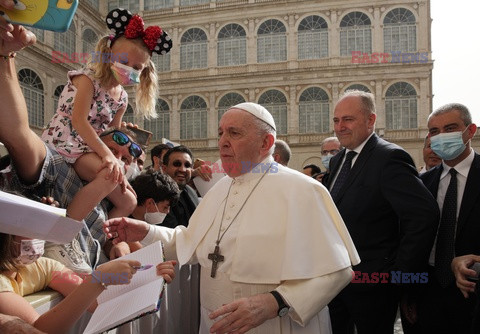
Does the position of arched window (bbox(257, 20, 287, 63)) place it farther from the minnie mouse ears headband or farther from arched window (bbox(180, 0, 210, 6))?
the minnie mouse ears headband

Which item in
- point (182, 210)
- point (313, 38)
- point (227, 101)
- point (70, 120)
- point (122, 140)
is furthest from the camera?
point (227, 101)

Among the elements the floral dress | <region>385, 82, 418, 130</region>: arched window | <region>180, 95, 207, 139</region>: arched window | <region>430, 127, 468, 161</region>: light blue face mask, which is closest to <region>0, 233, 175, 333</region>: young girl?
the floral dress

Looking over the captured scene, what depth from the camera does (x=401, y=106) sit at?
77.9ft

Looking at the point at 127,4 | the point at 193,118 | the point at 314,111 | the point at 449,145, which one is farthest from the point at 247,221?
the point at 127,4

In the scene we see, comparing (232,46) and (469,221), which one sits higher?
(232,46)

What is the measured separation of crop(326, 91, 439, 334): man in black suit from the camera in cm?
264

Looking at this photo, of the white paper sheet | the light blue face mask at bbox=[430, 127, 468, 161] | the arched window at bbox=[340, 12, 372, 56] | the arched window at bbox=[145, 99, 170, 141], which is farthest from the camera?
the arched window at bbox=[145, 99, 170, 141]

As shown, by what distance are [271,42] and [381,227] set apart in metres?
24.0

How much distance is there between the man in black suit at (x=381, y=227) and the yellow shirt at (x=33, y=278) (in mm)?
1856

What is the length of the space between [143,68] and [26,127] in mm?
1230

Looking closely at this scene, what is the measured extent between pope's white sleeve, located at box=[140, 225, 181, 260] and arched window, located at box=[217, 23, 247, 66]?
79.5 ft

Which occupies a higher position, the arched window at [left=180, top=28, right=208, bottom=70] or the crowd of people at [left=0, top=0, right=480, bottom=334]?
the arched window at [left=180, top=28, right=208, bottom=70]

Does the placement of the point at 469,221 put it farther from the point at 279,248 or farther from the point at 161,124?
the point at 161,124

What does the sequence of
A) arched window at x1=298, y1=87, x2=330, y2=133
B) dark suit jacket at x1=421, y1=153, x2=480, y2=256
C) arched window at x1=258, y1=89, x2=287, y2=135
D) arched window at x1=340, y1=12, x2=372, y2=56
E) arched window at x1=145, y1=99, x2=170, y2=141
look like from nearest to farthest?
dark suit jacket at x1=421, y1=153, x2=480, y2=256, arched window at x1=340, y1=12, x2=372, y2=56, arched window at x1=298, y1=87, x2=330, y2=133, arched window at x1=258, y1=89, x2=287, y2=135, arched window at x1=145, y1=99, x2=170, y2=141
